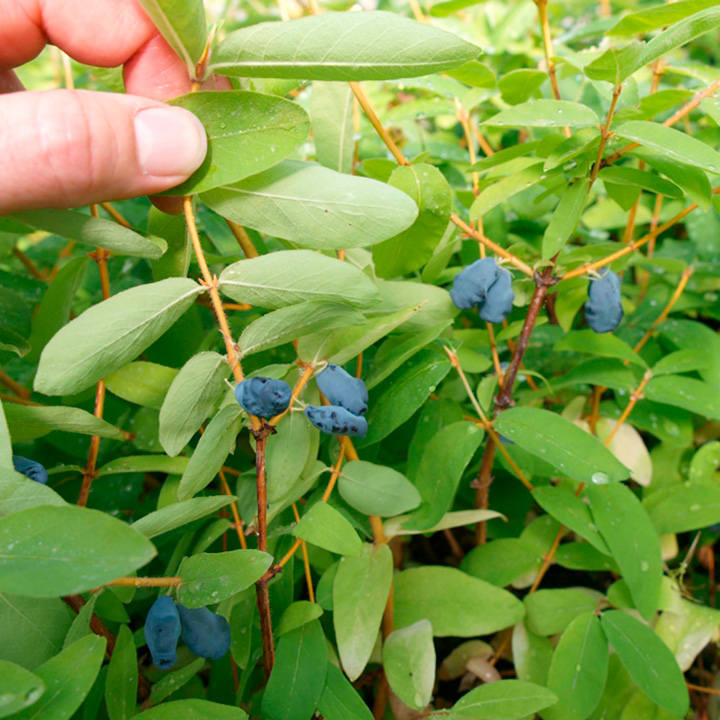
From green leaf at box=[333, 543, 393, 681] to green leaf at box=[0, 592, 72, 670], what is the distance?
11.7 inches

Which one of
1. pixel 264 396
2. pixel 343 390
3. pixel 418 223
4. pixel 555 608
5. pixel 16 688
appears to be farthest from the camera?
pixel 555 608

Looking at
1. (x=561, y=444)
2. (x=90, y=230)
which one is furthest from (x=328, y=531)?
(x=90, y=230)

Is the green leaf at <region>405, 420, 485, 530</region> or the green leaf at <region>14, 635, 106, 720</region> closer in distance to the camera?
the green leaf at <region>14, 635, 106, 720</region>

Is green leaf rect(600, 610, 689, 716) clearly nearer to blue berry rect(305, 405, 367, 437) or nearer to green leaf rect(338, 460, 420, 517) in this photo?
green leaf rect(338, 460, 420, 517)

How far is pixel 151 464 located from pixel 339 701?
36 centimetres

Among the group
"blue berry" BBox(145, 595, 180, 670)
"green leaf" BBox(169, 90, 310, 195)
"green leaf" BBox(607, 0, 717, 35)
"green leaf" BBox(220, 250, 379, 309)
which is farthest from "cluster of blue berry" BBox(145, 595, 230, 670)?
"green leaf" BBox(607, 0, 717, 35)

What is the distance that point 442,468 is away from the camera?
830 millimetres

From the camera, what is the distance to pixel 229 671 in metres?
0.87

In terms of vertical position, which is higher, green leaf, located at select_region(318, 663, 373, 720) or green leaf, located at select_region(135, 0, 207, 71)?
green leaf, located at select_region(135, 0, 207, 71)

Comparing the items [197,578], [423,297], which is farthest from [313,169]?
[197,578]

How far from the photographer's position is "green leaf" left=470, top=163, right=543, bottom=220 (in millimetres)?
836

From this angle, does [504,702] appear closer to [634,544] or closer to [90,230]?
[634,544]

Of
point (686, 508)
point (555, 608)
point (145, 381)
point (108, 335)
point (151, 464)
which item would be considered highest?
point (108, 335)

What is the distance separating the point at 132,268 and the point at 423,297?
650 millimetres
